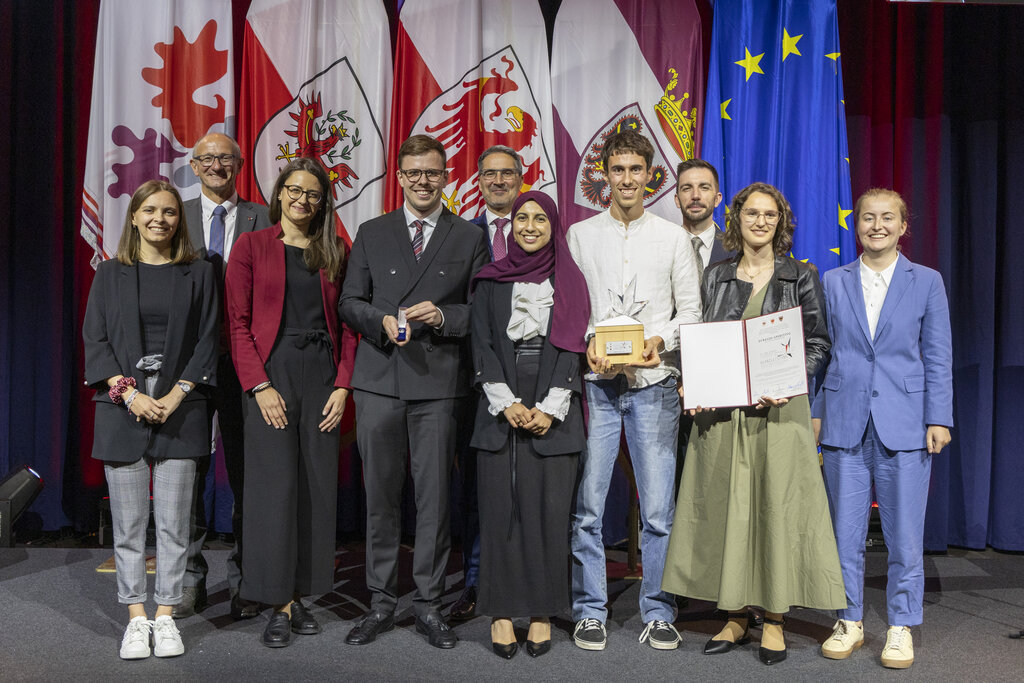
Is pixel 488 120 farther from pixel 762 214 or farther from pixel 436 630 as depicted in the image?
pixel 436 630

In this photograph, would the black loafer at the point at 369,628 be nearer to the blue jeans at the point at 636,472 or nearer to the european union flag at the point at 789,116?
the blue jeans at the point at 636,472

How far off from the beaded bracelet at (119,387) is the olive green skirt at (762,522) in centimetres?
213

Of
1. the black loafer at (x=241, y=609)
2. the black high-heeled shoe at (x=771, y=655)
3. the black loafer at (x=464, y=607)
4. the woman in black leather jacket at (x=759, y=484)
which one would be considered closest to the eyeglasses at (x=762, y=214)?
the woman in black leather jacket at (x=759, y=484)

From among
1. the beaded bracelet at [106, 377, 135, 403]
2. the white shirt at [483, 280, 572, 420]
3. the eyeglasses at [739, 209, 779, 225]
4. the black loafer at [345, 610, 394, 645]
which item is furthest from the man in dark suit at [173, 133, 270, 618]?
the eyeglasses at [739, 209, 779, 225]

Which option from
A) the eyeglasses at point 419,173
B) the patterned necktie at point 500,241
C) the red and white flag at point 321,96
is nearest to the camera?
the eyeglasses at point 419,173

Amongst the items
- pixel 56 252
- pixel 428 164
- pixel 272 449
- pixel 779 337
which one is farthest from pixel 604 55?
pixel 56 252

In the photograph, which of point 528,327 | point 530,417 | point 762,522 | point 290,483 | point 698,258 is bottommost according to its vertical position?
point 762,522

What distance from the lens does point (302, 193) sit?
3221 mm

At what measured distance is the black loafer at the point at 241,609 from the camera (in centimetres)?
350

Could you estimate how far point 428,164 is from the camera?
327 cm

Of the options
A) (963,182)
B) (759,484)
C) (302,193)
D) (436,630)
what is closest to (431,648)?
(436,630)

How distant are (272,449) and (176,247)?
865 mm

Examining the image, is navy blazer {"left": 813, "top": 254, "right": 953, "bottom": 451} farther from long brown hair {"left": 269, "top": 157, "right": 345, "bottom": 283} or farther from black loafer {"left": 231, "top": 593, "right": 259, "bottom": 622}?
black loafer {"left": 231, "top": 593, "right": 259, "bottom": 622}

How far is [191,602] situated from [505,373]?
1.71 metres
